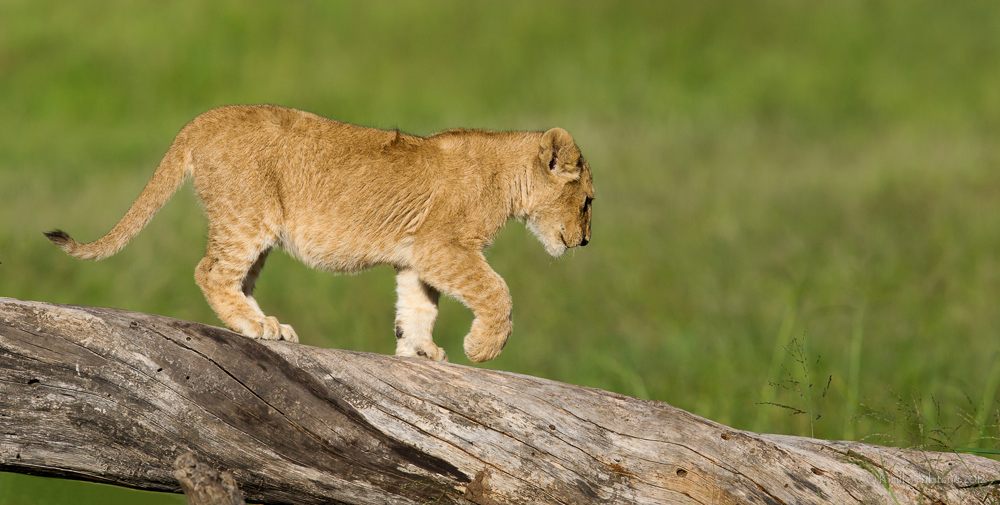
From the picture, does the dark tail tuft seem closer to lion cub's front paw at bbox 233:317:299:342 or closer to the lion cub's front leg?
lion cub's front paw at bbox 233:317:299:342

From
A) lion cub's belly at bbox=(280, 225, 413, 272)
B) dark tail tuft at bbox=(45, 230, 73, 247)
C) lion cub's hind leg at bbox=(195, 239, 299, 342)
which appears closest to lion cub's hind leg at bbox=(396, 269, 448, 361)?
lion cub's belly at bbox=(280, 225, 413, 272)

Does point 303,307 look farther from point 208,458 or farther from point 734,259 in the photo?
point 208,458

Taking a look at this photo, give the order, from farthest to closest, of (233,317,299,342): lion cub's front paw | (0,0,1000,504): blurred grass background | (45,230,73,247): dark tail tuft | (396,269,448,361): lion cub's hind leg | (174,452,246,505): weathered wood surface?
(0,0,1000,504): blurred grass background → (396,269,448,361): lion cub's hind leg → (233,317,299,342): lion cub's front paw → (45,230,73,247): dark tail tuft → (174,452,246,505): weathered wood surface

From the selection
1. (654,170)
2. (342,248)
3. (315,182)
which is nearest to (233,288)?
(342,248)

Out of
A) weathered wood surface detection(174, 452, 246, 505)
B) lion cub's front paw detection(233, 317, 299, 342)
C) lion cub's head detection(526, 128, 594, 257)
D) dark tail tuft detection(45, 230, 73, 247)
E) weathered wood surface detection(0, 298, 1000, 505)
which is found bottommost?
weathered wood surface detection(174, 452, 246, 505)

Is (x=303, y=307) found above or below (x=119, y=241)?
above

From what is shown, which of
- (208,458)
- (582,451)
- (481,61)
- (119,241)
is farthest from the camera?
(481,61)

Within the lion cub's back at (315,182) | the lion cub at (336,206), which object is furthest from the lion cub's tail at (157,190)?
the lion cub's back at (315,182)

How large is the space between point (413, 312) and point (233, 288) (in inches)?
47.3

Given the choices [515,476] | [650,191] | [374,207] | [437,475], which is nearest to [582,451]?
[515,476]

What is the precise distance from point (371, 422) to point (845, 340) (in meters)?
8.08

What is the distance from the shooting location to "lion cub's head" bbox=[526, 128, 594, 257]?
589cm

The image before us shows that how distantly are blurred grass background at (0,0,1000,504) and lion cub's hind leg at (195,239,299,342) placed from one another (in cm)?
253

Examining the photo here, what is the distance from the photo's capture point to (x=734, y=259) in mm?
12938
